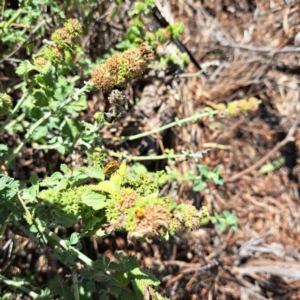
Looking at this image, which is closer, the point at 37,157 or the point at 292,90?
the point at 37,157

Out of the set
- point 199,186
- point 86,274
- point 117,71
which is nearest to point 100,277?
point 86,274

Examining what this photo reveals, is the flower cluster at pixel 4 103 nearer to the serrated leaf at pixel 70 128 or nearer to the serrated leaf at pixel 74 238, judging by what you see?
the serrated leaf at pixel 70 128

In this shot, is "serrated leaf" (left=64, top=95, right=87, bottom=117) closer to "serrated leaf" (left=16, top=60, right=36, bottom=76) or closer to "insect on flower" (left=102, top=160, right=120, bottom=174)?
"serrated leaf" (left=16, top=60, right=36, bottom=76)

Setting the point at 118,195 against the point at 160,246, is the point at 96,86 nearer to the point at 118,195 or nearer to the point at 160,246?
the point at 118,195

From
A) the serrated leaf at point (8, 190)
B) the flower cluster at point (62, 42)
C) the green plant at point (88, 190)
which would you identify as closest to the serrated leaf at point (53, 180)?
the green plant at point (88, 190)

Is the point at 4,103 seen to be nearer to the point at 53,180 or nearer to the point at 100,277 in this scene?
the point at 53,180

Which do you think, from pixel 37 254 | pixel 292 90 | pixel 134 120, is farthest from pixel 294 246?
pixel 37 254

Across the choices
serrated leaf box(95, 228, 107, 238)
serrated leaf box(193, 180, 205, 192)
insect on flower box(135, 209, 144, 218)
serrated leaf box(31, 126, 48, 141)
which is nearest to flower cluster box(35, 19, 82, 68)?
serrated leaf box(31, 126, 48, 141)

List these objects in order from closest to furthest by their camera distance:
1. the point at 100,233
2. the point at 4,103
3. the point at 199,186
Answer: the point at 100,233 < the point at 4,103 < the point at 199,186
